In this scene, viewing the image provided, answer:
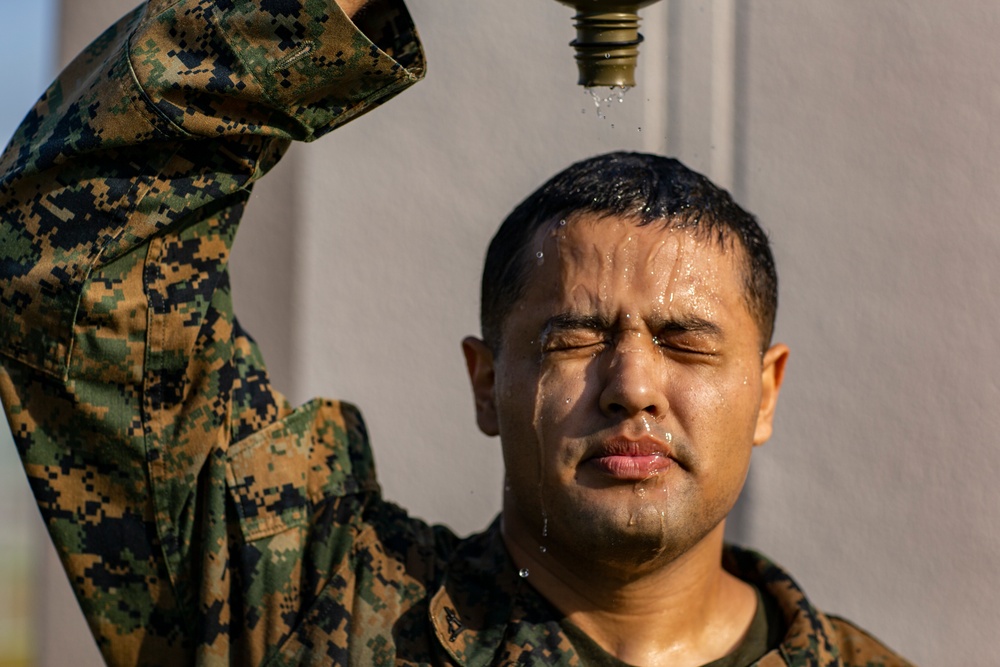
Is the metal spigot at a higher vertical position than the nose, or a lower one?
higher

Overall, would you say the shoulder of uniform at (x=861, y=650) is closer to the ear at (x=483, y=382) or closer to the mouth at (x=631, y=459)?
the mouth at (x=631, y=459)

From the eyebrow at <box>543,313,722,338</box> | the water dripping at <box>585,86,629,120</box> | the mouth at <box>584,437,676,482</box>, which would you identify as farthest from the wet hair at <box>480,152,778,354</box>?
the water dripping at <box>585,86,629,120</box>

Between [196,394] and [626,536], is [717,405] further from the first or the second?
[196,394]

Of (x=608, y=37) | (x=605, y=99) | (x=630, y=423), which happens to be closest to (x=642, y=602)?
(x=630, y=423)

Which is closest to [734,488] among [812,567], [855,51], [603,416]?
[603,416]

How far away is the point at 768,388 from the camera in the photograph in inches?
85.8

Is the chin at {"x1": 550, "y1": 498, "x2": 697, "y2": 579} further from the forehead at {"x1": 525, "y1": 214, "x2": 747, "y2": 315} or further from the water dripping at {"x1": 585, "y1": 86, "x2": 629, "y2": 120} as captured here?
the water dripping at {"x1": 585, "y1": 86, "x2": 629, "y2": 120}

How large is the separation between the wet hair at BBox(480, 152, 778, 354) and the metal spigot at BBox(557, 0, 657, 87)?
0.35m

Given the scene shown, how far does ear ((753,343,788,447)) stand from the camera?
2160 mm

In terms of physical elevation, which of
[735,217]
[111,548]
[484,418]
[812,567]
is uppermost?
[735,217]

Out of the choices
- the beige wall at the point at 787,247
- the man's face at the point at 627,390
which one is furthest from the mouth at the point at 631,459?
the beige wall at the point at 787,247

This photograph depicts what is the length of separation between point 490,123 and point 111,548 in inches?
50.0

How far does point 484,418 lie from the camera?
215cm

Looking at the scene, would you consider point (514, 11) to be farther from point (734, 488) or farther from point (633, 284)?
point (734, 488)
